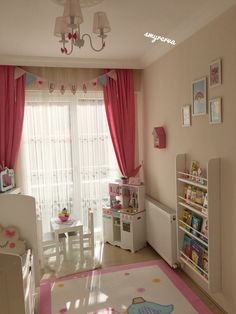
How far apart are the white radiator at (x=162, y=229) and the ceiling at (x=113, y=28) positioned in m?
1.79

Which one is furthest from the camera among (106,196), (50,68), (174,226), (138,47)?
(106,196)

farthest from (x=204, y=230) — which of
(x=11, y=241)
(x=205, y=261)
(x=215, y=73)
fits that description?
(x=11, y=241)

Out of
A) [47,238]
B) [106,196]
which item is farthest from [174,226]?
[47,238]

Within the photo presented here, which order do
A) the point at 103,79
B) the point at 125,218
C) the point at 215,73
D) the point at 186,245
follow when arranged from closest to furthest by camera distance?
the point at 215,73 < the point at 186,245 < the point at 125,218 < the point at 103,79

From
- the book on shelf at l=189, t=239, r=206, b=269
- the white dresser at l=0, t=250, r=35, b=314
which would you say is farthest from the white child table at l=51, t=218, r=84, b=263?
the white dresser at l=0, t=250, r=35, b=314

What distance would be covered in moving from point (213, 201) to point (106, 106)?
6.75ft

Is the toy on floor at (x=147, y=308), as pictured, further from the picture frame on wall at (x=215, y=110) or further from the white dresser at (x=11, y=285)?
the picture frame on wall at (x=215, y=110)

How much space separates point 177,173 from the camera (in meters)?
2.79

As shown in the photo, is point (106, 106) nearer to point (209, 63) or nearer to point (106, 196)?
point (106, 196)

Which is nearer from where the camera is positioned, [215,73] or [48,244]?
[215,73]

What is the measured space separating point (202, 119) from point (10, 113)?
7.52ft

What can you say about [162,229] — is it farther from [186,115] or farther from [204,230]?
[186,115]

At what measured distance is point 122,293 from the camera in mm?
2662

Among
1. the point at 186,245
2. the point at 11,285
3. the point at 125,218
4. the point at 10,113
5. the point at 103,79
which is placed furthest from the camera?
the point at 103,79
